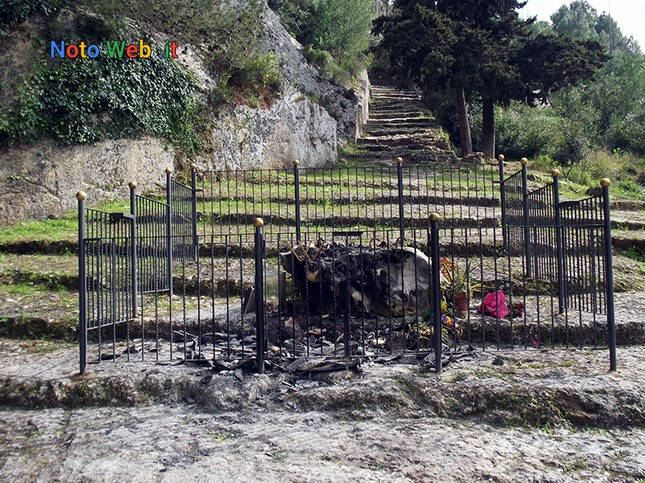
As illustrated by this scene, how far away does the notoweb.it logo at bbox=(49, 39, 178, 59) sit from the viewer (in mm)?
12133

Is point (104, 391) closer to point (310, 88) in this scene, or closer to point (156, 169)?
point (156, 169)

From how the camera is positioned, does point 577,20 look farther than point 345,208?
Yes

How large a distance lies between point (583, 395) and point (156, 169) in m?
11.7

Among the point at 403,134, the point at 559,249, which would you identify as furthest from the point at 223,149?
the point at 559,249

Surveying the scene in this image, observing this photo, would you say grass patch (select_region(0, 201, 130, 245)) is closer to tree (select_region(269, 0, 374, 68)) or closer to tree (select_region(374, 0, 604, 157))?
tree (select_region(374, 0, 604, 157))

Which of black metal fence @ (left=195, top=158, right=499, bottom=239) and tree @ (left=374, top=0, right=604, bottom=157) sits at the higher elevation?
tree @ (left=374, top=0, right=604, bottom=157)

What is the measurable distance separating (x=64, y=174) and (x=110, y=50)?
10.7ft

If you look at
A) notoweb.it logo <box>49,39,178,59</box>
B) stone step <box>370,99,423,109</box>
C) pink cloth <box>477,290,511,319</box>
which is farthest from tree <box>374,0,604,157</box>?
pink cloth <box>477,290,511,319</box>

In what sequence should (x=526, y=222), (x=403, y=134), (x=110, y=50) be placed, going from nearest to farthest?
(x=526, y=222) → (x=110, y=50) → (x=403, y=134)

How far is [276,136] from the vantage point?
16641 millimetres

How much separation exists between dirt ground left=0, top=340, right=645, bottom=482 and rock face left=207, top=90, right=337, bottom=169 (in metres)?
10.9

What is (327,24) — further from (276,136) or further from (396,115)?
(276,136)

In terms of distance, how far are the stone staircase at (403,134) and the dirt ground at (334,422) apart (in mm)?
13097

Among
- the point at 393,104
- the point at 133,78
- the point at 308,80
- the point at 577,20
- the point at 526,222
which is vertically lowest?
the point at 526,222
